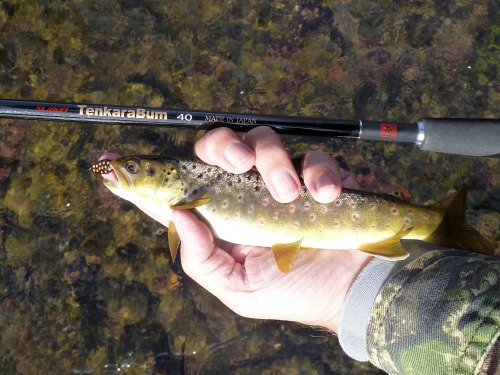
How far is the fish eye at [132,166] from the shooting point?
2713 millimetres

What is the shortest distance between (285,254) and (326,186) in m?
0.54

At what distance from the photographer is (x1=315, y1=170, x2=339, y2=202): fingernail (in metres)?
2.41

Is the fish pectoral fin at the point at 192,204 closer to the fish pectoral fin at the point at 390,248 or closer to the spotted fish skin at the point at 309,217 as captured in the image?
the spotted fish skin at the point at 309,217

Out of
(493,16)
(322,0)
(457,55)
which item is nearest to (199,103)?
→ (322,0)

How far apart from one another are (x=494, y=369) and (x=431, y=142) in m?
1.26

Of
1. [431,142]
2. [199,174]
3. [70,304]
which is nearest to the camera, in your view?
[431,142]

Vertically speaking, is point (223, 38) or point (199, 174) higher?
point (223, 38)

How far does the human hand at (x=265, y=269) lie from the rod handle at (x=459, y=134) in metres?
0.58

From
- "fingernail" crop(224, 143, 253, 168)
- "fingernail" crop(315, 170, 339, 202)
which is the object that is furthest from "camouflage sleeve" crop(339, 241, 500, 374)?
"fingernail" crop(224, 143, 253, 168)

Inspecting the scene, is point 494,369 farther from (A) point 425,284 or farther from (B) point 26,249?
(B) point 26,249

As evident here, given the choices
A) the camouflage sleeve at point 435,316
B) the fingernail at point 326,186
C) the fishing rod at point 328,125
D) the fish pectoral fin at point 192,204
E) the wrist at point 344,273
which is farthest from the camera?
the wrist at point 344,273

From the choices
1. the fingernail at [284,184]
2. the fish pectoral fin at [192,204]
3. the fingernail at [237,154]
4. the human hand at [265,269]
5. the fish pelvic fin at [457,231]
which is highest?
the fingernail at [237,154]

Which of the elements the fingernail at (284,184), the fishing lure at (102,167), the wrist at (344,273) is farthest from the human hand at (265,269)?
the fishing lure at (102,167)

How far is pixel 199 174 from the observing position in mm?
2818
